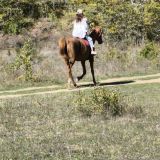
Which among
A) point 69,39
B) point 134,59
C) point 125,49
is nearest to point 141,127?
point 69,39

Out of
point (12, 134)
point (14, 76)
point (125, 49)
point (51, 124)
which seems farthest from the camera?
point (125, 49)

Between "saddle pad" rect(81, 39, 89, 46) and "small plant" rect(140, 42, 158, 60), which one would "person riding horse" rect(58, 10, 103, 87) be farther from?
"small plant" rect(140, 42, 158, 60)

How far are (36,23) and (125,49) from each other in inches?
389

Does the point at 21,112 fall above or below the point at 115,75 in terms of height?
above

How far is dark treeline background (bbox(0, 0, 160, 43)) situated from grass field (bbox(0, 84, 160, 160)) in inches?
675

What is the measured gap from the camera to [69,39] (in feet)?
57.1

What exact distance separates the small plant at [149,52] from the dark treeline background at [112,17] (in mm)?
4214

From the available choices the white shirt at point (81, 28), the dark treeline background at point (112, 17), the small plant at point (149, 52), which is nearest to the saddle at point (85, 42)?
the white shirt at point (81, 28)

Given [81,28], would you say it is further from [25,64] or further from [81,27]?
[25,64]

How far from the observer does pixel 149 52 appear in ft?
82.0

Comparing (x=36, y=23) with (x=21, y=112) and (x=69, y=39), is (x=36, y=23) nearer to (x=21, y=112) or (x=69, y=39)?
(x=69, y=39)

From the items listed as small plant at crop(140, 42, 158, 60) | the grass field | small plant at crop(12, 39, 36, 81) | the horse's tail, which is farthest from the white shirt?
small plant at crop(140, 42, 158, 60)

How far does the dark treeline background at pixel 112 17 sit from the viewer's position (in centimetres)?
3100

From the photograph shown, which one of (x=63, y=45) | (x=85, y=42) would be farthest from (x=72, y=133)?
(x=85, y=42)
